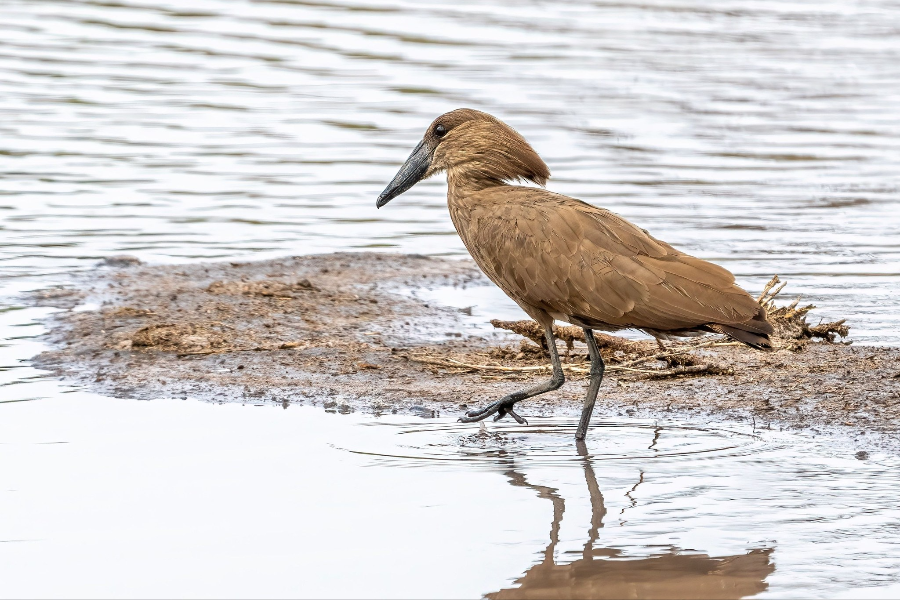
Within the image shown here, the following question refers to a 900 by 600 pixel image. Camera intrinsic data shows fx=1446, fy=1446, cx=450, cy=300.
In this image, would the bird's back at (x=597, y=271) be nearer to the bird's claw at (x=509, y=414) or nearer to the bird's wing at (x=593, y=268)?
the bird's wing at (x=593, y=268)

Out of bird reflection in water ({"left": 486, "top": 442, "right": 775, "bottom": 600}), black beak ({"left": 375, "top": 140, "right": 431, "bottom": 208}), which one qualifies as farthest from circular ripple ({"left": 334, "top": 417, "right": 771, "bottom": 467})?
black beak ({"left": 375, "top": 140, "right": 431, "bottom": 208})

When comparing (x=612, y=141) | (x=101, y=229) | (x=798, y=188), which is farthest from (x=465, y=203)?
(x=612, y=141)

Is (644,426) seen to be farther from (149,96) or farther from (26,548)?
(149,96)

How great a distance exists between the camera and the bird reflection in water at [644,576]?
5.00m

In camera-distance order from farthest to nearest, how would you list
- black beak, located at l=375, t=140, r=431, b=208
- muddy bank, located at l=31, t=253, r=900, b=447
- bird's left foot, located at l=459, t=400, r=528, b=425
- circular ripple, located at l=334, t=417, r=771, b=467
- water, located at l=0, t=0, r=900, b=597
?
black beak, located at l=375, t=140, r=431, b=208 < muddy bank, located at l=31, t=253, r=900, b=447 < bird's left foot, located at l=459, t=400, r=528, b=425 < circular ripple, located at l=334, t=417, r=771, b=467 < water, located at l=0, t=0, r=900, b=597

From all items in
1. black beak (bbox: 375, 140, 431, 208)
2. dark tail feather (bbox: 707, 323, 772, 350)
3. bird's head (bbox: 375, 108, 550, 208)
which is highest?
bird's head (bbox: 375, 108, 550, 208)

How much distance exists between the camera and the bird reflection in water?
4996mm

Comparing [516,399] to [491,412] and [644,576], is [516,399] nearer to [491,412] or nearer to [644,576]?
[491,412]

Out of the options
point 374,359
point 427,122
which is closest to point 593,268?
point 374,359

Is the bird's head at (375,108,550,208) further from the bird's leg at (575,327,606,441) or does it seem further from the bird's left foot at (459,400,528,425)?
the bird's left foot at (459,400,528,425)

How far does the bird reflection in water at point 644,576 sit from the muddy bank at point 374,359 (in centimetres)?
176

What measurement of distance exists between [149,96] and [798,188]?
24.8 ft

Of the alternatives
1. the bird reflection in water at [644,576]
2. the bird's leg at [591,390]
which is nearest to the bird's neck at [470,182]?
the bird's leg at [591,390]

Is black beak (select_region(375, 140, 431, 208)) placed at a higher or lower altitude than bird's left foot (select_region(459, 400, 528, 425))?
higher
